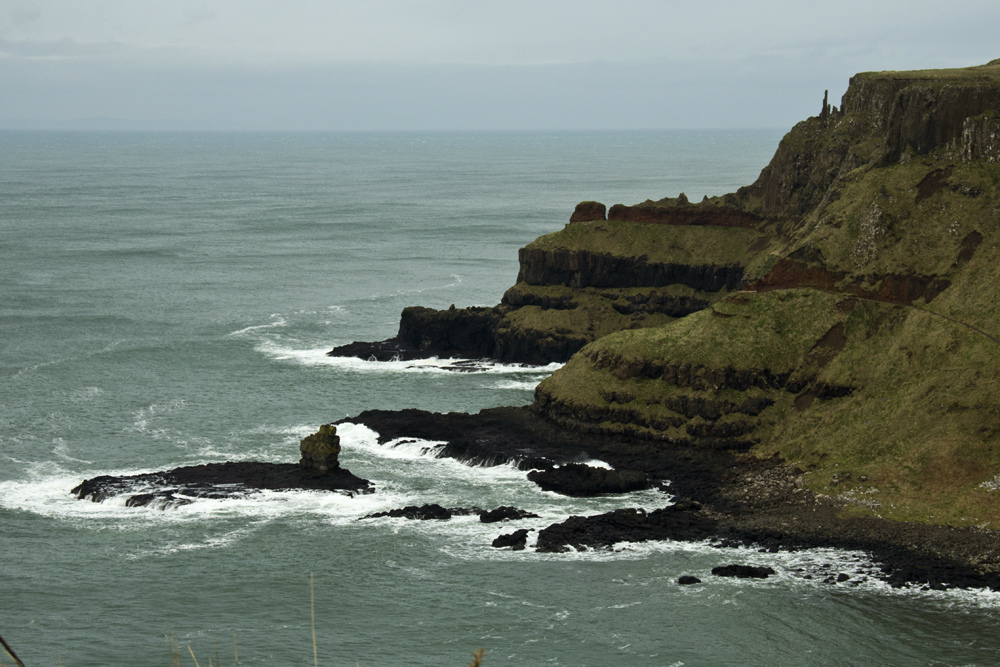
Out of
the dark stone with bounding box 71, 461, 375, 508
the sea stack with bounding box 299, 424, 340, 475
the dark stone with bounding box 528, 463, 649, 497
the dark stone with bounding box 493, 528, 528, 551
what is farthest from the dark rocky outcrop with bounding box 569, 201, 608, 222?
the dark stone with bounding box 493, 528, 528, 551

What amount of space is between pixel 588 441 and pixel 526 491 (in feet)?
29.9

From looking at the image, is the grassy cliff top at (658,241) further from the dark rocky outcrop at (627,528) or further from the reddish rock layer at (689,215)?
the dark rocky outcrop at (627,528)

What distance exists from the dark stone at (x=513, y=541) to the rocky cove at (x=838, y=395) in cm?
26

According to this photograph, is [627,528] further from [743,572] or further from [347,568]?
[347,568]

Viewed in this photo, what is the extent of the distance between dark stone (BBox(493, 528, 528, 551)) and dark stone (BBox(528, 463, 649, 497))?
29.4 ft

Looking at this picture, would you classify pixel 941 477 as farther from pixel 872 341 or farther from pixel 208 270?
pixel 208 270

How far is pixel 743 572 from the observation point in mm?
69000

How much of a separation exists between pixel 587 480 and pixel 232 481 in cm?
2347

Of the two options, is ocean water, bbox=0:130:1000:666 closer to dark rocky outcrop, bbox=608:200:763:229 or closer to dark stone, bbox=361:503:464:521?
dark stone, bbox=361:503:464:521

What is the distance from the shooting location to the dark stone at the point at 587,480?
82.1 m

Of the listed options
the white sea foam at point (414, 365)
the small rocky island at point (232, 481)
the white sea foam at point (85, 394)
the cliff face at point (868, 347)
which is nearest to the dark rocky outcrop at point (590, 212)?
the white sea foam at point (414, 365)

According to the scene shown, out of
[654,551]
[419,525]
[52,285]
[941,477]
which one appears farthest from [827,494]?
[52,285]

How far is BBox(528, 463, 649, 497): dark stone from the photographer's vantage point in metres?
82.1

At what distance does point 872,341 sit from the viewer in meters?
90.5
